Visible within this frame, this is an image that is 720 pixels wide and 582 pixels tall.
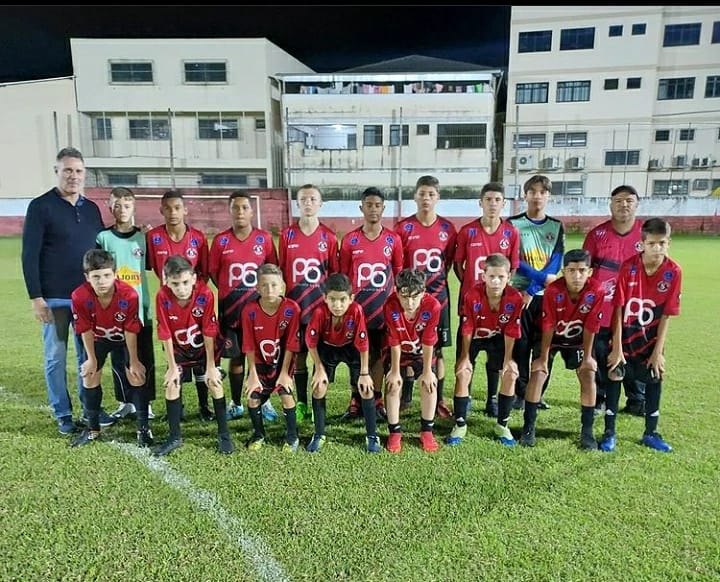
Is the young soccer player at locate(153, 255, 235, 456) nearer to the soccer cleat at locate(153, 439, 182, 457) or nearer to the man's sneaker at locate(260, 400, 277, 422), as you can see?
the soccer cleat at locate(153, 439, 182, 457)

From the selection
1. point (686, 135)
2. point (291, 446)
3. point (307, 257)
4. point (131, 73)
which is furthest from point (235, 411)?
point (686, 135)

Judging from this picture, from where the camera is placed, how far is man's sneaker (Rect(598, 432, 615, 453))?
Answer: 340 cm

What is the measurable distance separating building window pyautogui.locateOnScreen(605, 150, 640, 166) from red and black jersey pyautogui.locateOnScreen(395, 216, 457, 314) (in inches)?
1044

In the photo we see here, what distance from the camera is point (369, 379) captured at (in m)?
3.44

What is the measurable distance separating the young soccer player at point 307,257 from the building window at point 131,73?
25187 millimetres

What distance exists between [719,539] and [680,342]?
13.8 ft

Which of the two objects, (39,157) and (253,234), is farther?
(39,157)

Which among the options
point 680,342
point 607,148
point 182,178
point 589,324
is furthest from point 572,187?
point 589,324

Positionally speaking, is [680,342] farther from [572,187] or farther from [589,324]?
[572,187]

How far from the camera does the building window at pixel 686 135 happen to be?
1051 inches

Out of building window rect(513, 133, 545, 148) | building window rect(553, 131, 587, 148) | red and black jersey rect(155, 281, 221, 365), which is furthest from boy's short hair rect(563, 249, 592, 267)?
building window rect(553, 131, 587, 148)

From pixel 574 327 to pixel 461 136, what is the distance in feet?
75.0

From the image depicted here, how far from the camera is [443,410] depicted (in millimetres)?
4121

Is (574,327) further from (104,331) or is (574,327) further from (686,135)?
(686,135)
